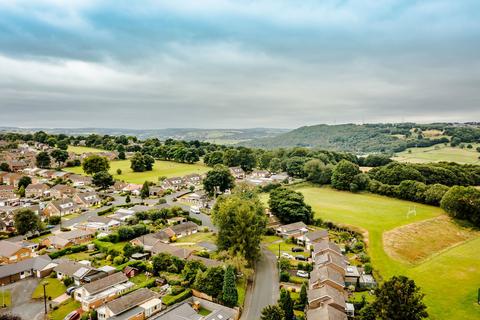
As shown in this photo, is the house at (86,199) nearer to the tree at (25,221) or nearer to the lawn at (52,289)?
the tree at (25,221)

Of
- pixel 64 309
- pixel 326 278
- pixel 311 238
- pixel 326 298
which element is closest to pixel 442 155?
pixel 311 238

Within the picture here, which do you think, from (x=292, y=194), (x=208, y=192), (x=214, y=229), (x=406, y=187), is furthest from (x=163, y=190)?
(x=406, y=187)

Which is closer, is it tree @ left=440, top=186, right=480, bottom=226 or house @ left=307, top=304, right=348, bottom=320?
house @ left=307, top=304, right=348, bottom=320

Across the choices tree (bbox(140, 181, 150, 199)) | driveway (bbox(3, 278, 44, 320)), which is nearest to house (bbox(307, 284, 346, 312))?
driveway (bbox(3, 278, 44, 320))

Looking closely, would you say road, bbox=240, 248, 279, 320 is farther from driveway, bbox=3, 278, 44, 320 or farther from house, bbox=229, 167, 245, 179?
house, bbox=229, 167, 245, 179

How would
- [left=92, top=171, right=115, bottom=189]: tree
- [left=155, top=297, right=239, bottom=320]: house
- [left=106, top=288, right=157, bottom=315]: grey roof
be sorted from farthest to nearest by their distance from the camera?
1. [left=92, top=171, right=115, bottom=189]: tree
2. [left=106, top=288, right=157, bottom=315]: grey roof
3. [left=155, top=297, right=239, bottom=320]: house

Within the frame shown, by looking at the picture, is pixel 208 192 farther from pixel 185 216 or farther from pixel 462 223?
pixel 462 223

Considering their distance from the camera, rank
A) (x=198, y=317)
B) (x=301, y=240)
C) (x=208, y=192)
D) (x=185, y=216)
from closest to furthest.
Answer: (x=198, y=317) → (x=301, y=240) → (x=185, y=216) → (x=208, y=192)

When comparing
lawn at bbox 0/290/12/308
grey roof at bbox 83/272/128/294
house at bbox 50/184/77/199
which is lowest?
lawn at bbox 0/290/12/308
